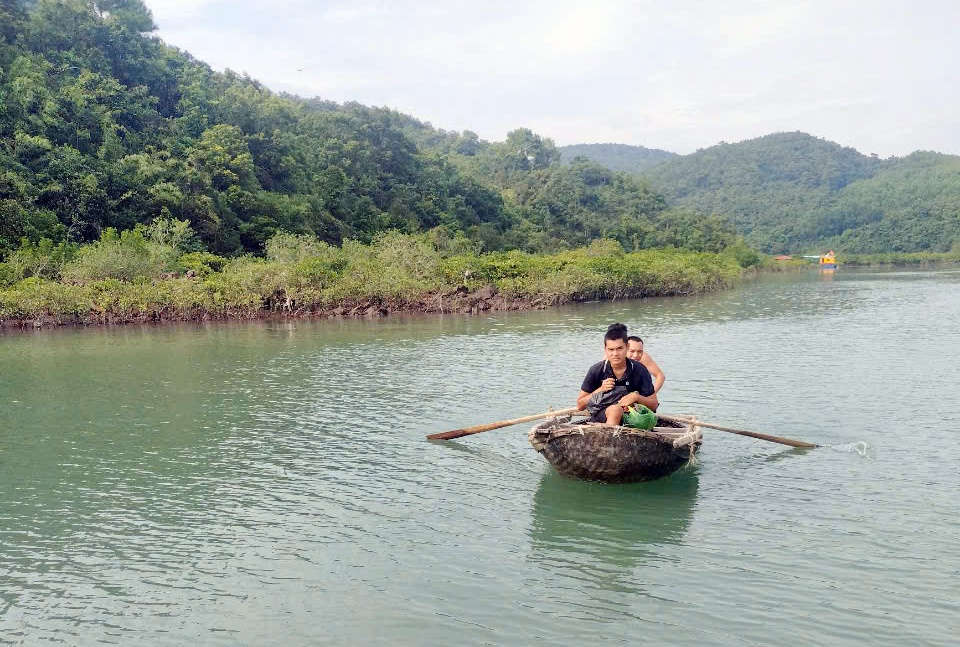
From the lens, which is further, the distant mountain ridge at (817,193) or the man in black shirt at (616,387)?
the distant mountain ridge at (817,193)

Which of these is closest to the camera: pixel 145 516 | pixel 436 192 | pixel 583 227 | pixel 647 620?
pixel 647 620

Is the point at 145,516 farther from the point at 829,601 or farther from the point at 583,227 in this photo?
the point at 583,227

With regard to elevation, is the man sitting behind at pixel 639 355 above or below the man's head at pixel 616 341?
below

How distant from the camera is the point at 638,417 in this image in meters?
8.52

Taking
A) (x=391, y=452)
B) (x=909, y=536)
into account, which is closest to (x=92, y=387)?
(x=391, y=452)

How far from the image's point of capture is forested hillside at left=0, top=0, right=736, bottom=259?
139 ft

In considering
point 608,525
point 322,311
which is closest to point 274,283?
point 322,311

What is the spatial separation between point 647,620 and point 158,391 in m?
12.4

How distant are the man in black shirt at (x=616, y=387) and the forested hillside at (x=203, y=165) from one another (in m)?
34.0

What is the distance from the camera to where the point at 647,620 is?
579cm

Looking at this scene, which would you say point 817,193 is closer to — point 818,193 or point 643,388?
point 818,193

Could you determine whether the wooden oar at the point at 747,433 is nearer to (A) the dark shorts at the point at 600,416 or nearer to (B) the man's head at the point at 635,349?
(B) the man's head at the point at 635,349

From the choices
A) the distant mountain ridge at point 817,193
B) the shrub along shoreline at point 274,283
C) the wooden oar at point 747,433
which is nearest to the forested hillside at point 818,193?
the distant mountain ridge at point 817,193

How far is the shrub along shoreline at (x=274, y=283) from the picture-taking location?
29.8m
